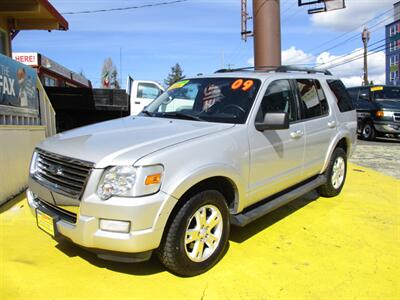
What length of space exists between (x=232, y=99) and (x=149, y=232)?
1.89 meters

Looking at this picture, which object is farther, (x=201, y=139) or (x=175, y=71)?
(x=175, y=71)

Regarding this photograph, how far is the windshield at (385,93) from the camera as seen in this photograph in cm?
1502

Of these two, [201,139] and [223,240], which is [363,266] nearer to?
[223,240]

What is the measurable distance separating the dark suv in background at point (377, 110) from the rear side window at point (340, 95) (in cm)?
885

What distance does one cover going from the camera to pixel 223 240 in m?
3.74

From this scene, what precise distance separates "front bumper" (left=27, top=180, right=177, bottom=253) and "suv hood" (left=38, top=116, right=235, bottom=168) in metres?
0.31

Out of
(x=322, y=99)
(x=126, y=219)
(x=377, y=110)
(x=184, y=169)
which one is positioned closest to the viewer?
(x=126, y=219)

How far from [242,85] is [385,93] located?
496 inches

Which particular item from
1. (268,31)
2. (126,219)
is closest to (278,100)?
(126,219)

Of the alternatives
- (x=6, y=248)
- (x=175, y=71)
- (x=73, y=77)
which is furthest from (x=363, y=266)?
(x=175, y=71)

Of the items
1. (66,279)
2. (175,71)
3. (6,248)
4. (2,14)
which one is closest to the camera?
(66,279)

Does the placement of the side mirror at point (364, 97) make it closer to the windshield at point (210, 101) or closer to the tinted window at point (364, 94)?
the tinted window at point (364, 94)

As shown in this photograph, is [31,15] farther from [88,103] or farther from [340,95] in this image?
[340,95]

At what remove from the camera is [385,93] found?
15.1 meters
